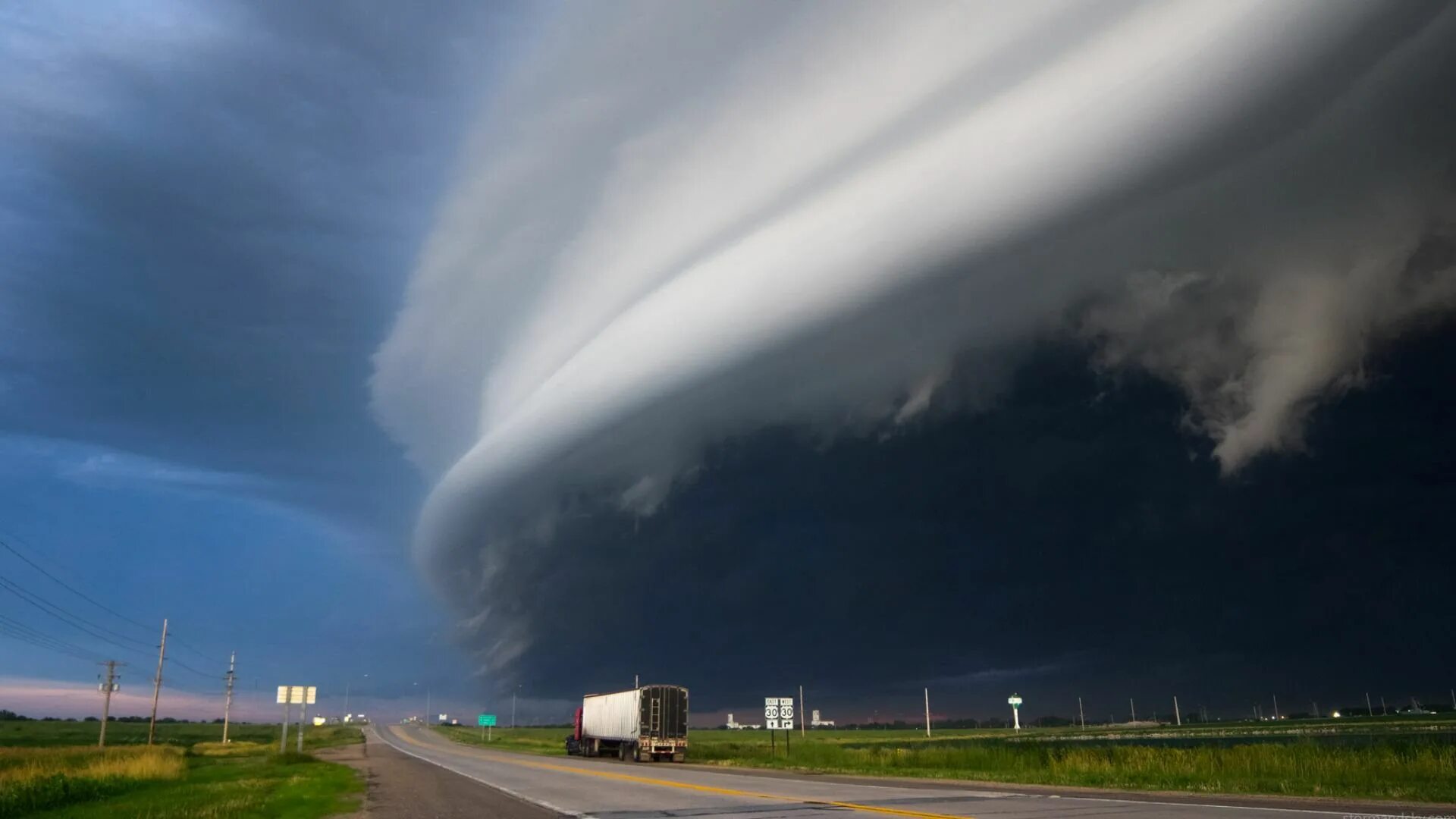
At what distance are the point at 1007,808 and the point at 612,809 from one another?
10.3 meters

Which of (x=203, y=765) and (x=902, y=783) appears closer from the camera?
(x=902, y=783)

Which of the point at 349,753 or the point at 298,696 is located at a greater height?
the point at 298,696

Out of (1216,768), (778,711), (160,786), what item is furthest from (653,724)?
(1216,768)

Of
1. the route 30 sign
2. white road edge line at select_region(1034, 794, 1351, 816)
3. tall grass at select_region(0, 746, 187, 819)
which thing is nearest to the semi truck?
the route 30 sign

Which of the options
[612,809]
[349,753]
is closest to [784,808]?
[612,809]

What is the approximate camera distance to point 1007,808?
2233 centimetres

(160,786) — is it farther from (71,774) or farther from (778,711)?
(778,711)

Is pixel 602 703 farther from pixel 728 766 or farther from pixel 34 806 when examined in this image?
pixel 34 806

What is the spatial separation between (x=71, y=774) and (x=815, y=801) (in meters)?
37.6

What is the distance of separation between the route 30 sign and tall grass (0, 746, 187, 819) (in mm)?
33595

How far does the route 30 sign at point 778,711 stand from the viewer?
5594 cm

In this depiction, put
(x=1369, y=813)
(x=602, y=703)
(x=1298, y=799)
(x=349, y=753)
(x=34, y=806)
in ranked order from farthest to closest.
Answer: (x=349, y=753) < (x=602, y=703) < (x=34, y=806) < (x=1298, y=799) < (x=1369, y=813)

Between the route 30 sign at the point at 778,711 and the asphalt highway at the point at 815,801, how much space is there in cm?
1401

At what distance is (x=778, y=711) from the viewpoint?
56.3m
